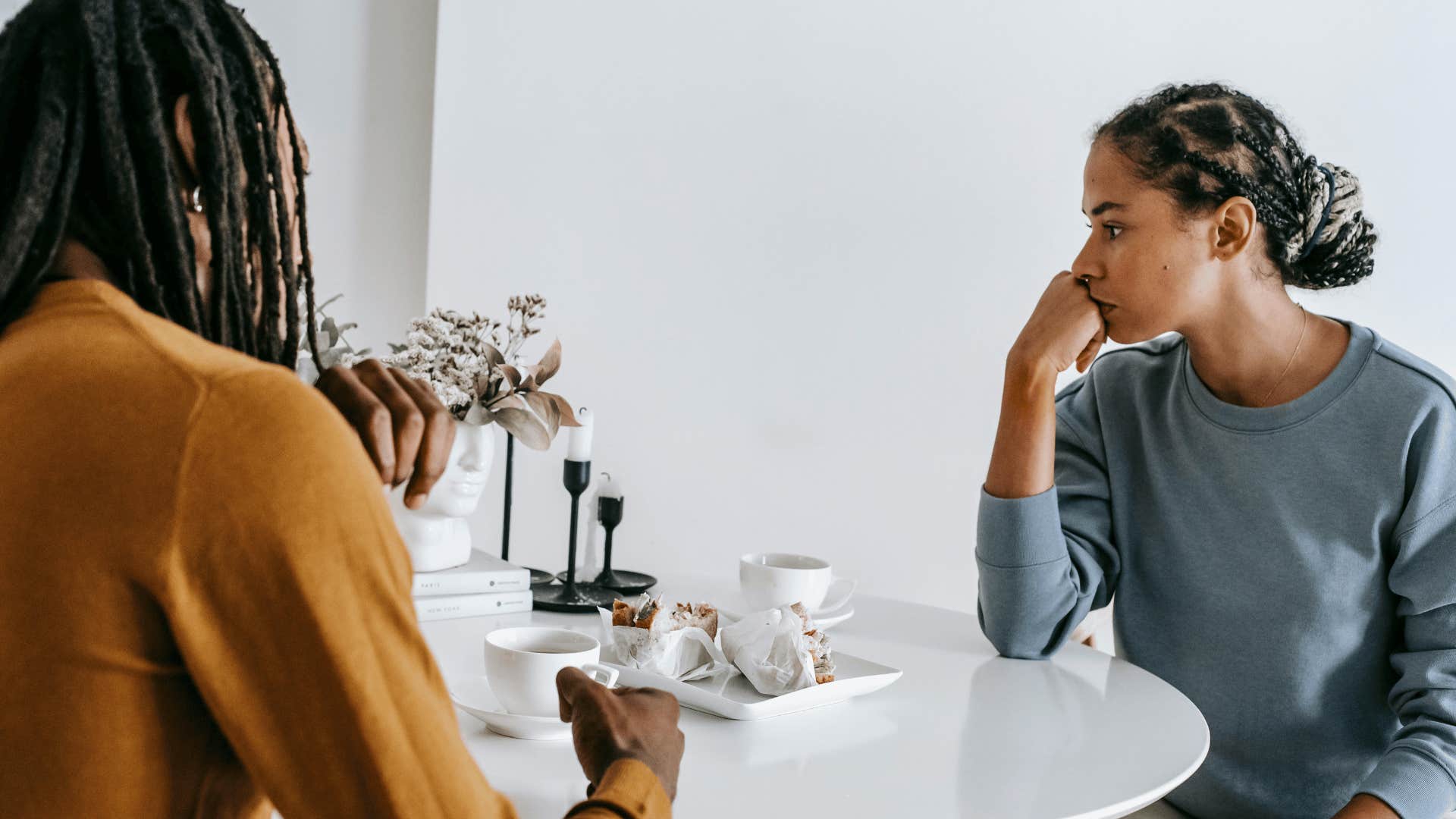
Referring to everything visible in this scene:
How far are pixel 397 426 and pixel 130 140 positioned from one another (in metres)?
0.21

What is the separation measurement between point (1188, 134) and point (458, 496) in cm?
102

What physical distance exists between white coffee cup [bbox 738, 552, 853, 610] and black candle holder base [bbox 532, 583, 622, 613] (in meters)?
0.19

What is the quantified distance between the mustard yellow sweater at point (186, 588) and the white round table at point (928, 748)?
29 cm

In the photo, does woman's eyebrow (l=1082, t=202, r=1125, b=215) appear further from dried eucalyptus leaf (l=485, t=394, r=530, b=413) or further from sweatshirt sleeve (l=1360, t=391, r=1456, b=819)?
dried eucalyptus leaf (l=485, t=394, r=530, b=413)

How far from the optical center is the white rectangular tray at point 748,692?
101 cm

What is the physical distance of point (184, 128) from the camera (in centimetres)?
60

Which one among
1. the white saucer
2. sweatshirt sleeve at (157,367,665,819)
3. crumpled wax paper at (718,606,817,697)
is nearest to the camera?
sweatshirt sleeve at (157,367,665,819)

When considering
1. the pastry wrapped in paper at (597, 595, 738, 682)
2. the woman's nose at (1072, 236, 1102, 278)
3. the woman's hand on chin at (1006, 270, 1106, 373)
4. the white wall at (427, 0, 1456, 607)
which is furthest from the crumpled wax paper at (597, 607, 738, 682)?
the white wall at (427, 0, 1456, 607)

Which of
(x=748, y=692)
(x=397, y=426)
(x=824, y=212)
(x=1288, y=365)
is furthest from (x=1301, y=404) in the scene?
(x=824, y=212)

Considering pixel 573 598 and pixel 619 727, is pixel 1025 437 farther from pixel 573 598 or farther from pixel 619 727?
pixel 619 727

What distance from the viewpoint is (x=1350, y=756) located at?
1.38 m

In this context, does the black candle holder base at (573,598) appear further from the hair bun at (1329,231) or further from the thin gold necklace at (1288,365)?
the hair bun at (1329,231)

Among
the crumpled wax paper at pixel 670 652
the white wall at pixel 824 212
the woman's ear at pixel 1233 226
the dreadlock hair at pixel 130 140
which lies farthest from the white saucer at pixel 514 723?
the white wall at pixel 824 212

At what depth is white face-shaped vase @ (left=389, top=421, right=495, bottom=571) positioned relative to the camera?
4.50 ft
